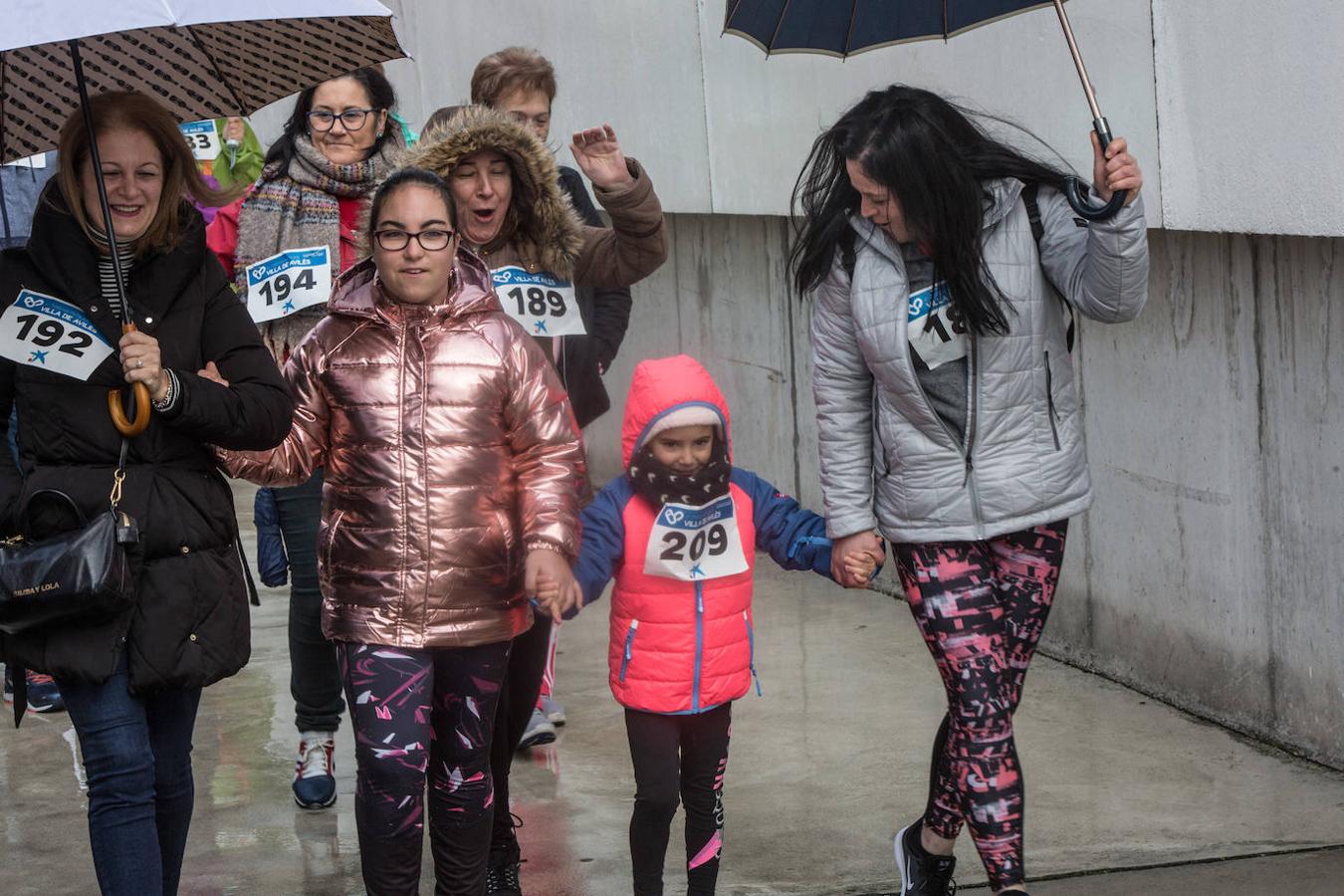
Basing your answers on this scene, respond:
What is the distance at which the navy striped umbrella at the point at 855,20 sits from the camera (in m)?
4.38

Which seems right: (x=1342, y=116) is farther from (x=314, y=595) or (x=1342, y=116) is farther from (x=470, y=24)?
(x=470, y=24)

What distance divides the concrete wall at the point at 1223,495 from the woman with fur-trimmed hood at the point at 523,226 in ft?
5.57

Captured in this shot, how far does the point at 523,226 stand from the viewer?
4.99 metres

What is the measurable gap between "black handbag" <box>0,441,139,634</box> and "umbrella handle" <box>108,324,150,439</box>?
0.17 m

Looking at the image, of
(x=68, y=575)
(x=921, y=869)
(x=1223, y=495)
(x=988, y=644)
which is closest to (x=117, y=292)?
(x=68, y=575)

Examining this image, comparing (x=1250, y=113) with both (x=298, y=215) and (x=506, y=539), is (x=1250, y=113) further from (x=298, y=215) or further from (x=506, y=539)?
(x=298, y=215)

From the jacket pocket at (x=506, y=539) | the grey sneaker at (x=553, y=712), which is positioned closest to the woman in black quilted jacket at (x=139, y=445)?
the jacket pocket at (x=506, y=539)

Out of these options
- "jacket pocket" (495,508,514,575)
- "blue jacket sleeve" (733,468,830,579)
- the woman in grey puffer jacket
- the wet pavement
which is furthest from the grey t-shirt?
the wet pavement

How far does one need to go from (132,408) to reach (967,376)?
1714 mm

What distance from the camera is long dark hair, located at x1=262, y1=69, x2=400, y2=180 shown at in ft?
18.0

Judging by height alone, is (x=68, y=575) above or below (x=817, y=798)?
above

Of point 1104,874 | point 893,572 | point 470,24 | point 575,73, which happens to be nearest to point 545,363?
point 1104,874

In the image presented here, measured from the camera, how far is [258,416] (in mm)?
3996

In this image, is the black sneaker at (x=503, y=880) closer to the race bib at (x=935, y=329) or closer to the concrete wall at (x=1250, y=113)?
the race bib at (x=935, y=329)
